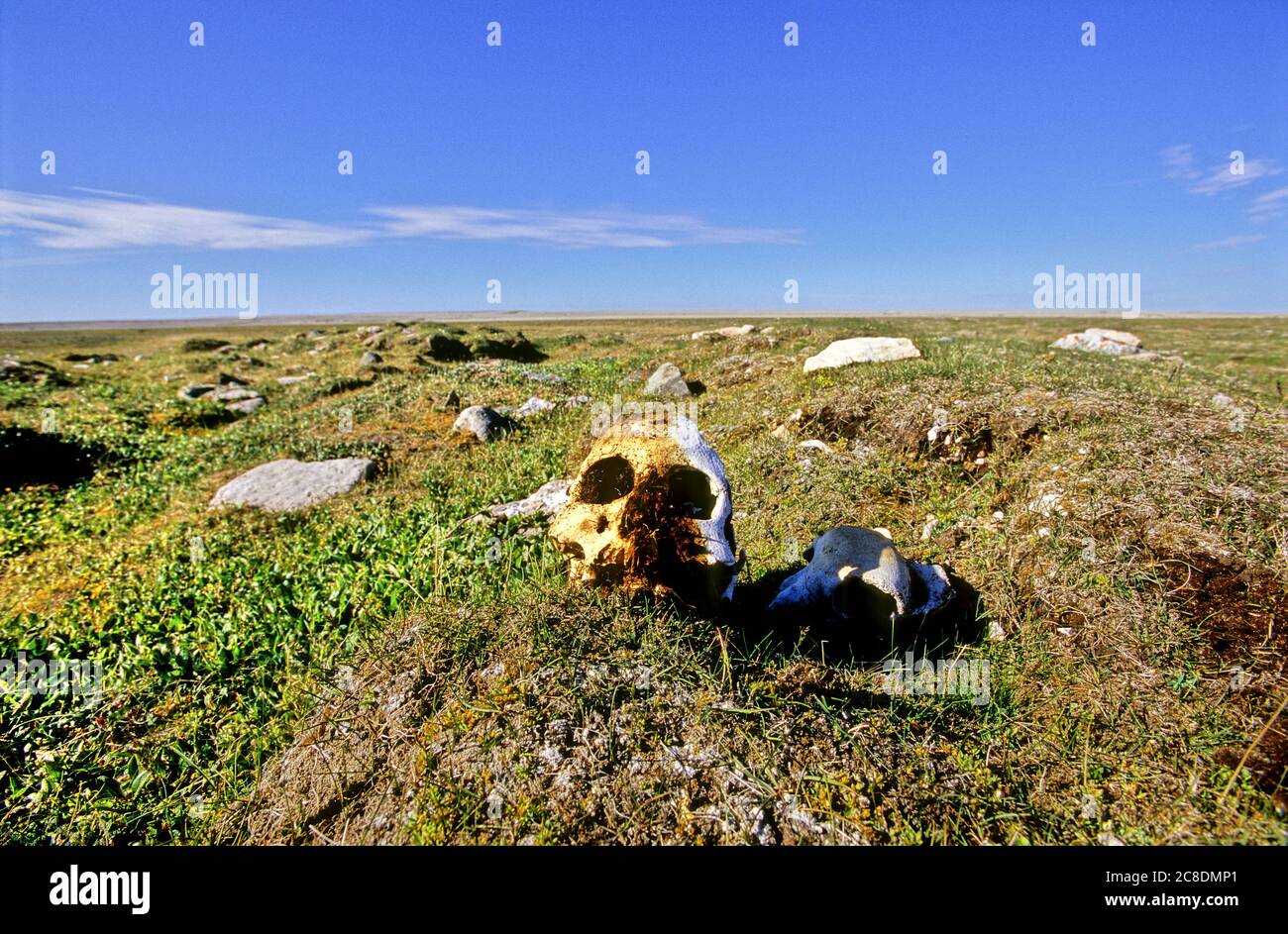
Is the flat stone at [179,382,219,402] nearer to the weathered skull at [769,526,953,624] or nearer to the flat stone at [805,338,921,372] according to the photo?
the flat stone at [805,338,921,372]

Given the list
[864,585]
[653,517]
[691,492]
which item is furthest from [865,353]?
[653,517]

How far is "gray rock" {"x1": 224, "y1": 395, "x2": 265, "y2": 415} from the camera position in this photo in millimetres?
18469

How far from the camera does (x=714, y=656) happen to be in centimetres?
381

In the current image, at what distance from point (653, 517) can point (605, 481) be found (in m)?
0.55

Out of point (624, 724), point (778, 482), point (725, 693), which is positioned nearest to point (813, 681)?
point (725, 693)

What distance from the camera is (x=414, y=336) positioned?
34.7m

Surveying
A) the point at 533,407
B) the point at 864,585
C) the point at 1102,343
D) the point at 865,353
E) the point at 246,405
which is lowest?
the point at 864,585

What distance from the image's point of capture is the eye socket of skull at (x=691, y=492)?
4352 mm

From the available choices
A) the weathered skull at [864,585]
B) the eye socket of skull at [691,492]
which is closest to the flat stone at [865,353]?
the weathered skull at [864,585]

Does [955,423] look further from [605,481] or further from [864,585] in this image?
[605,481]

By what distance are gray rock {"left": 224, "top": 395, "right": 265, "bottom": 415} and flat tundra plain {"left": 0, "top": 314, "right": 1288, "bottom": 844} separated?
7.82 meters

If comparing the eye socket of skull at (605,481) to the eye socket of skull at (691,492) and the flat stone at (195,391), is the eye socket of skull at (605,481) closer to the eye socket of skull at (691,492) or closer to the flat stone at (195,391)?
the eye socket of skull at (691,492)
